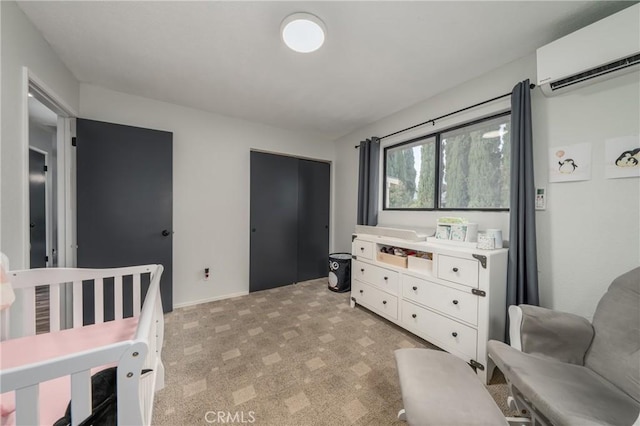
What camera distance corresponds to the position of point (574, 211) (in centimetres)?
156

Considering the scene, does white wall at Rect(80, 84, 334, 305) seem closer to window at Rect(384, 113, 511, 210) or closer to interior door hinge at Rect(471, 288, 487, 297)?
window at Rect(384, 113, 511, 210)

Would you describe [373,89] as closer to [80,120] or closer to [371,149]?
[371,149]

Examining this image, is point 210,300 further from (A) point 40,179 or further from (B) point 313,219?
(A) point 40,179

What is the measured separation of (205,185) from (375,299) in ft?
7.95

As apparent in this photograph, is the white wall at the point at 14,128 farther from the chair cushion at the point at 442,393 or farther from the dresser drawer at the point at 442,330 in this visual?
the dresser drawer at the point at 442,330

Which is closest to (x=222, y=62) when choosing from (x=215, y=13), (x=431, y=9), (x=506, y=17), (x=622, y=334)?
(x=215, y=13)

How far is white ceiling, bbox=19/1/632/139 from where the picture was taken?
1380 mm

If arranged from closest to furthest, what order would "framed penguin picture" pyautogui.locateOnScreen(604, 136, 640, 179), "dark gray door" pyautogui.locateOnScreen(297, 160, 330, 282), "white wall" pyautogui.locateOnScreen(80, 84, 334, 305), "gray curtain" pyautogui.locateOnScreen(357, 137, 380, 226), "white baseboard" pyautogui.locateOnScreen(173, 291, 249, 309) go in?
1. "framed penguin picture" pyautogui.locateOnScreen(604, 136, 640, 179)
2. "white wall" pyautogui.locateOnScreen(80, 84, 334, 305)
3. "white baseboard" pyautogui.locateOnScreen(173, 291, 249, 309)
4. "gray curtain" pyautogui.locateOnScreen(357, 137, 380, 226)
5. "dark gray door" pyautogui.locateOnScreen(297, 160, 330, 282)

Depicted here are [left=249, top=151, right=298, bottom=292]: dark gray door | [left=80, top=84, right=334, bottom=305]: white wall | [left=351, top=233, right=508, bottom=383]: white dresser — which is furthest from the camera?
[left=249, top=151, right=298, bottom=292]: dark gray door

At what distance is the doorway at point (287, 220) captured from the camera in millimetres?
3201

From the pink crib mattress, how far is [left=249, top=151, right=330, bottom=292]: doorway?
198cm

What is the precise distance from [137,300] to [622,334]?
8.84 feet

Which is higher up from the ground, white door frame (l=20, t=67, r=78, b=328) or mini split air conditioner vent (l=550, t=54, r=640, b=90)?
mini split air conditioner vent (l=550, t=54, r=640, b=90)

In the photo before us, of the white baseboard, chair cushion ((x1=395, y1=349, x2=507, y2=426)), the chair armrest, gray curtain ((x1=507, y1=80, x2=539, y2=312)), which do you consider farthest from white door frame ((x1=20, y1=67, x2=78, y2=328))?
gray curtain ((x1=507, y1=80, x2=539, y2=312))
